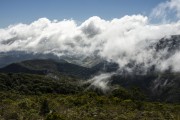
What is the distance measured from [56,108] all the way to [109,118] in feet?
131

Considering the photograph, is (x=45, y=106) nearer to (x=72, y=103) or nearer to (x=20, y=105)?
(x=20, y=105)

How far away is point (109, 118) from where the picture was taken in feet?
465

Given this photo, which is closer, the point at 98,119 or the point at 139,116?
the point at 98,119

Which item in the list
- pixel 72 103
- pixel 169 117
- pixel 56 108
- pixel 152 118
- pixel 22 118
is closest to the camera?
pixel 22 118

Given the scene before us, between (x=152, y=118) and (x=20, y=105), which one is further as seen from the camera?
(x=20, y=105)

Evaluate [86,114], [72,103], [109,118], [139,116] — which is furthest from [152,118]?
[72,103]

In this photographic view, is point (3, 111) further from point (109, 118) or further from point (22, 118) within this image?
point (109, 118)

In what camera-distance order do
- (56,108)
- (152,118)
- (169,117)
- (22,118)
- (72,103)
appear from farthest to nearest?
(72,103) → (56,108) → (169,117) → (152,118) → (22,118)

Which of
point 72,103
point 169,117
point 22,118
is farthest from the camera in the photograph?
point 72,103

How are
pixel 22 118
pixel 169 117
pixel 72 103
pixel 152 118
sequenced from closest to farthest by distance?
pixel 22 118 → pixel 152 118 → pixel 169 117 → pixel 72 103

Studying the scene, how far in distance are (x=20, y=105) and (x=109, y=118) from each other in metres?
58.4

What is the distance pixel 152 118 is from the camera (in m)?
146

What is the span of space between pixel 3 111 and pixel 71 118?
119ft

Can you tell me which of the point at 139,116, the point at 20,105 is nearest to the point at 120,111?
the point at 139,116
